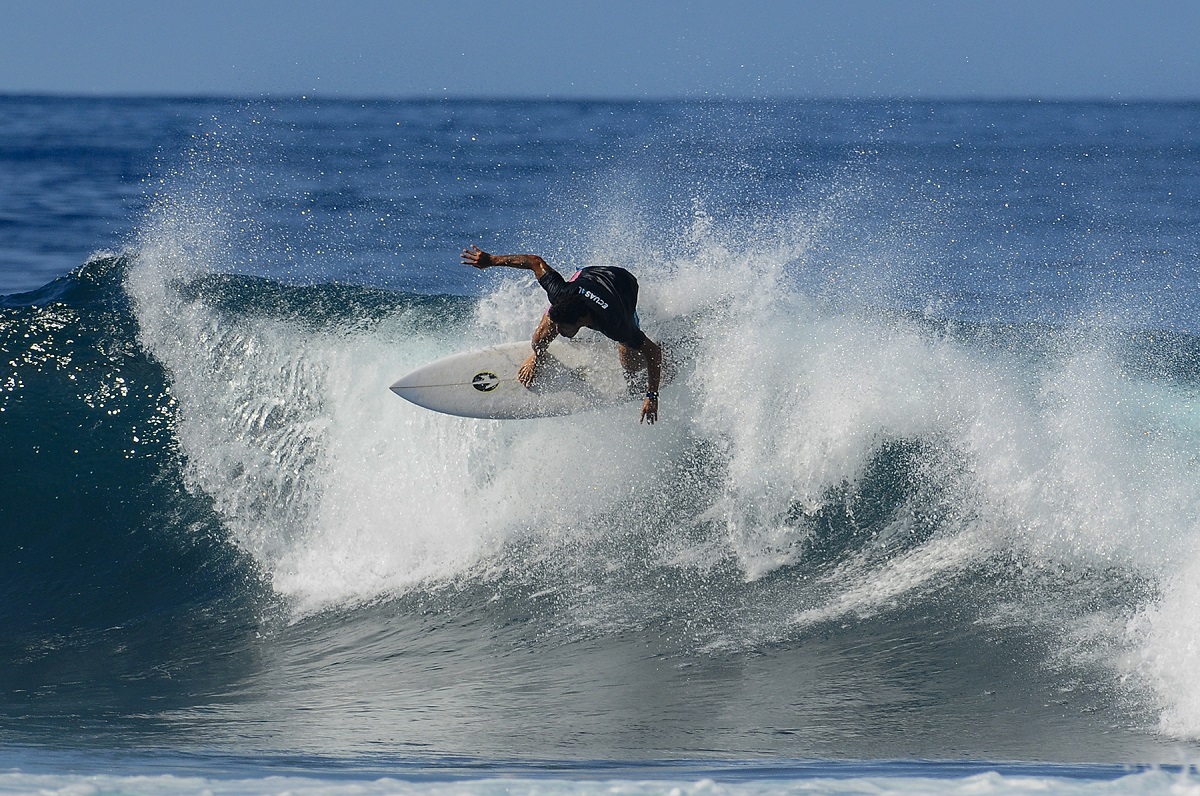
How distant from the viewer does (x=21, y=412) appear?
10609 mm

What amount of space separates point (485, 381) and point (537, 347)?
0.59m

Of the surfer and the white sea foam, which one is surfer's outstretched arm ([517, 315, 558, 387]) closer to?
the surfer

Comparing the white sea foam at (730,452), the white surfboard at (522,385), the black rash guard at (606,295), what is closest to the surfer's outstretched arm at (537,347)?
the white surfboard at (522,385)

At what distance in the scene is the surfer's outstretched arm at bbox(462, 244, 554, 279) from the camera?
7297 mm

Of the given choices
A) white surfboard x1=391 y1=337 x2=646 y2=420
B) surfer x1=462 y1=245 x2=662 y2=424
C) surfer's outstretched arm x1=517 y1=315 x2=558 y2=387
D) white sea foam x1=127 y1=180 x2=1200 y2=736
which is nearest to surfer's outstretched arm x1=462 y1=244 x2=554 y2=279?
surfer x1=462 y1=245 x2=662 y2=424

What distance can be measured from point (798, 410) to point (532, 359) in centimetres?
225

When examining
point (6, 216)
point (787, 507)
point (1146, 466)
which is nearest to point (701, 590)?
point (787, 507)

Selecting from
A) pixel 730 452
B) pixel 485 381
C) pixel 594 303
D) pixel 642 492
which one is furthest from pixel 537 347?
pixel 730 452

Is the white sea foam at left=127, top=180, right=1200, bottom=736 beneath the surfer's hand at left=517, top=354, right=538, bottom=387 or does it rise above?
beneath

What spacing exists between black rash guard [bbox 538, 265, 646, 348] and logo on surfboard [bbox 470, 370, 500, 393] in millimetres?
1246

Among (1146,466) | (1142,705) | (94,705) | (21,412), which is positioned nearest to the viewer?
(1142,705)

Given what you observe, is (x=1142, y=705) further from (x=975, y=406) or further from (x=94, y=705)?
(x=94, y=705)

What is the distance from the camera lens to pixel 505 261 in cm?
747

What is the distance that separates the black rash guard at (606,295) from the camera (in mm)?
7656
